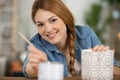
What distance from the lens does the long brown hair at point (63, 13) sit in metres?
1.26

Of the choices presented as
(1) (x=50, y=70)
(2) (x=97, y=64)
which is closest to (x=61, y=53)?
(2) (x=97, y=64)

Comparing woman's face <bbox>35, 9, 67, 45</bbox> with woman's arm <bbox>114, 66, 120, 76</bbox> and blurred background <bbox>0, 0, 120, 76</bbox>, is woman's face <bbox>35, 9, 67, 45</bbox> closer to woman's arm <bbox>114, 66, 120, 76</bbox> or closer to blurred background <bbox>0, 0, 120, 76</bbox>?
woman's arm <bbox>114, 66, 120, 76</bbox>

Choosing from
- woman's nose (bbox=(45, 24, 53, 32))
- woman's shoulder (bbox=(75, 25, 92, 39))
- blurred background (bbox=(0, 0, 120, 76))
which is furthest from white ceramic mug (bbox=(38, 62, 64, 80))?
blurred background (bbox=(0, 0, 120, 76))

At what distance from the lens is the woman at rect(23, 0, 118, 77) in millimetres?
1227

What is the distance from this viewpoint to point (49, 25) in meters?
1.21

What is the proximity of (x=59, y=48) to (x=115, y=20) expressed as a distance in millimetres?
4152

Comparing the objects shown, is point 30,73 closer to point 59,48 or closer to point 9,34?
point 59,48

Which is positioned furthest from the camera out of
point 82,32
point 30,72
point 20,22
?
point 20,22

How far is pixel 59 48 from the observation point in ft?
4.70

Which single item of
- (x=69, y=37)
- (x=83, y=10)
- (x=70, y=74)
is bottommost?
(x=70, y=74)

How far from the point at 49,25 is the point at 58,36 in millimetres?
85

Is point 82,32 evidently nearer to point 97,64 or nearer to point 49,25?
point 49,25

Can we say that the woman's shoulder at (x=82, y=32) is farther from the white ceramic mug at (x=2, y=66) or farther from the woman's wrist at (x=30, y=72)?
the white ceramic mug at (x=2, y=66)

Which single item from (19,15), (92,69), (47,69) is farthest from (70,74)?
(19,15)
